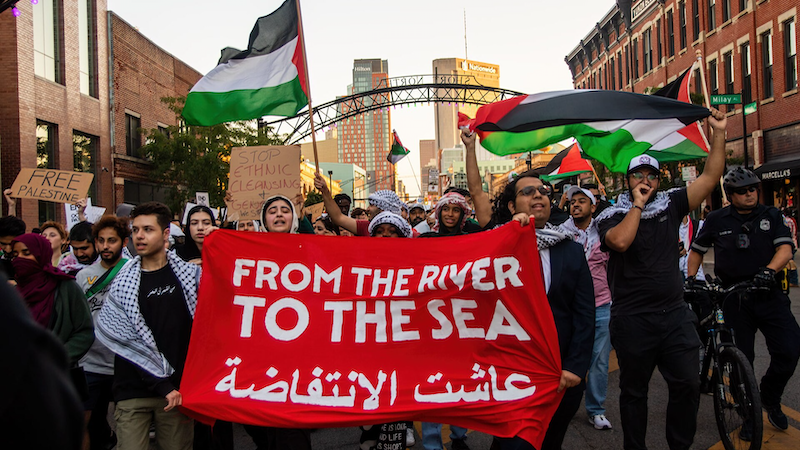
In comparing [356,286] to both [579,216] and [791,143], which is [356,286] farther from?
[791,143]

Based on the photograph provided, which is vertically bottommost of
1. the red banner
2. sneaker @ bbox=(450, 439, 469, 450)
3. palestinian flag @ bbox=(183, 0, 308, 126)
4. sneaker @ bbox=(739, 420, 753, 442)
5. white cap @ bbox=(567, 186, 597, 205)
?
sneaker @ bbox=(450, 439, 469, 450)

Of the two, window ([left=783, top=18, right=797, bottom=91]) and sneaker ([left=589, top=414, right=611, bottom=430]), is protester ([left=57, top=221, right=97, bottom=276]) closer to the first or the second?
sneaker ([left=589, top=414, right=611, bottom=430])

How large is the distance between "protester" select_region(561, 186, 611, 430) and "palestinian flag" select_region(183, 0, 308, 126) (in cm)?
302

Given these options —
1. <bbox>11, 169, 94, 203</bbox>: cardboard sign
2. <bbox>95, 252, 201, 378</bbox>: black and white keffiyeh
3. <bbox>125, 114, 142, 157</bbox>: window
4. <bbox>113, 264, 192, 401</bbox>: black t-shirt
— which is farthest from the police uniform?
<bbox>125, 114, 142, 157</bbox>: window

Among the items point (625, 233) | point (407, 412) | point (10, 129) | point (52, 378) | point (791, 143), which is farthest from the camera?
point (791, 143)

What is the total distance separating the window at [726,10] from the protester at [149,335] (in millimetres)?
32035

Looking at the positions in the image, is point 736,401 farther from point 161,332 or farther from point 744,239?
point 161,332

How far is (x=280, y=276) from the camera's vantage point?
3.98 m

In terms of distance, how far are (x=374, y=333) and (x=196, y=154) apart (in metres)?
24.2

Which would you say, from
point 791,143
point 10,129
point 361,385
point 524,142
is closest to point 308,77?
point 524,142

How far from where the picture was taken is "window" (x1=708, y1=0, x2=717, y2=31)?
99.4ft

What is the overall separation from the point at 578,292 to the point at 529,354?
1.50 ft

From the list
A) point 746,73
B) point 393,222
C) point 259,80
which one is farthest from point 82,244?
point 746,73

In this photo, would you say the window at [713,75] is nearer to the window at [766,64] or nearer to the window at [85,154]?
the window at [766,64]
